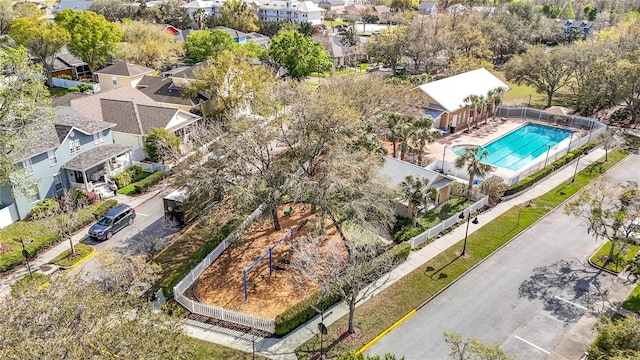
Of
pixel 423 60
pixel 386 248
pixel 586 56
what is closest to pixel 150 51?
pixel 423 60

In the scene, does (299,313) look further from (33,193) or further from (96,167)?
(96,167)

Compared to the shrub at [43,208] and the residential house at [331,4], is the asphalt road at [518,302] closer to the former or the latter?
the shrub at [43,208]

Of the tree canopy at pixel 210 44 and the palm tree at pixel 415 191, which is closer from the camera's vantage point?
the palm tree at pixel 415 191

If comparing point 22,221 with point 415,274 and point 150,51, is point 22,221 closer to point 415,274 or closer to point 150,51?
point 415,274

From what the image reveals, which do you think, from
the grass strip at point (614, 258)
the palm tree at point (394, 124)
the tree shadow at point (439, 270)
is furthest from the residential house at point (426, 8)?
the tree shadow at point (439, 270)

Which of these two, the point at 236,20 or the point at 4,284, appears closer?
the point at 4,284

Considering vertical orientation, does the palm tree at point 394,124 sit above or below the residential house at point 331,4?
below
